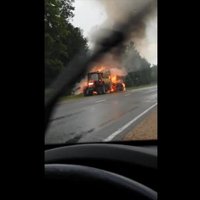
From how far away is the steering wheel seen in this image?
3.10 ft

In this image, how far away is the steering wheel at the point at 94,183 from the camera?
3.10ft

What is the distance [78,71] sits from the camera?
97cm

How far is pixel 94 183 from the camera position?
101 cm
